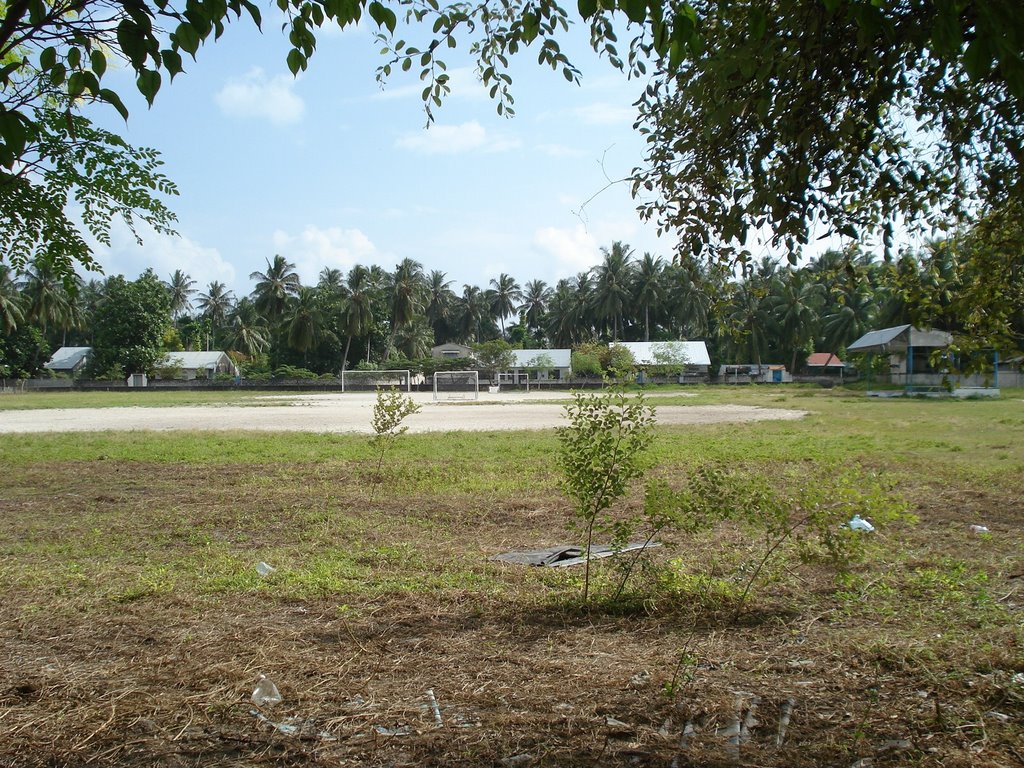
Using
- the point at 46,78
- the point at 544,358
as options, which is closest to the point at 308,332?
the point at 544,358

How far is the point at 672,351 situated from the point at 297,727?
7238 cm

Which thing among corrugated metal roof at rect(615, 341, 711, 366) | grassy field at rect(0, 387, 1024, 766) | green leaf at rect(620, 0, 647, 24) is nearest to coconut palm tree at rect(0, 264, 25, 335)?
corrugated metal roof at rect(615, 341, 711, 366)

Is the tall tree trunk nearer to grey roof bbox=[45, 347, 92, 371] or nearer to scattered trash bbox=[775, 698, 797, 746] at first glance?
grey roof bbox=[45, 347, 92, 371]

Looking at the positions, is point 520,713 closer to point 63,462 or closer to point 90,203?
point 90,203

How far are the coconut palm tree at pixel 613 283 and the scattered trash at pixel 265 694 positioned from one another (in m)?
79.8

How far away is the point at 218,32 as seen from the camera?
8.31ft

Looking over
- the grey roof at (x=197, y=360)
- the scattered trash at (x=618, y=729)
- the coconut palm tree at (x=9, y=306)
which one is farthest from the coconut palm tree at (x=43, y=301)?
the scattered trash at (x=618, y=729)

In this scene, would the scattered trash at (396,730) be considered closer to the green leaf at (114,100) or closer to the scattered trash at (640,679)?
the scattered trash at (640,679)

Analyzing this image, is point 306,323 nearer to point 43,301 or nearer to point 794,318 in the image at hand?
point 43,301

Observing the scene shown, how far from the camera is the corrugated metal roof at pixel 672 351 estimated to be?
238 feet

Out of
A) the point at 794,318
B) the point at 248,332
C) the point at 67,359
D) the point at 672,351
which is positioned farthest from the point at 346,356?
the point at 794,318

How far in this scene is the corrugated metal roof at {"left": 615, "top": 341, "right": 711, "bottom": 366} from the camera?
72494 mm

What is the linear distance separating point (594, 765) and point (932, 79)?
3607mm

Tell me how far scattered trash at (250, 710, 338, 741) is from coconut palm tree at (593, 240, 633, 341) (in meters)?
80.1
